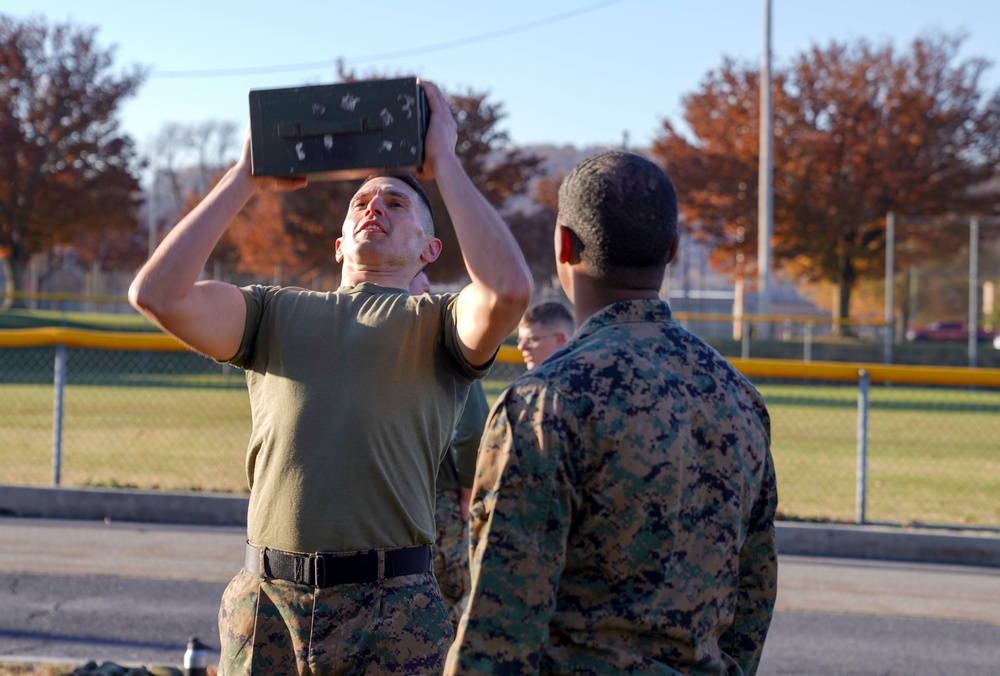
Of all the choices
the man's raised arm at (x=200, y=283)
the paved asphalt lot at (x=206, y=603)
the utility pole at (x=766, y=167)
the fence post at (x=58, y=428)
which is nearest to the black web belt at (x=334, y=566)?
the man's raised arm at (x=200, y=283)

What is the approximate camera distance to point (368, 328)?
3127 mm

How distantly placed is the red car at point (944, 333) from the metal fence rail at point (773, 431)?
12.9 m

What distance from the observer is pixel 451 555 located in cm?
471

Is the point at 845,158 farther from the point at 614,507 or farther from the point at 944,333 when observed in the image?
the point at 614,507

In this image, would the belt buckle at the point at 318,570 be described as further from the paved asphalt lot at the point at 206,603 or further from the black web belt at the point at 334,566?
the paved asphalt lot at the point at 206,603

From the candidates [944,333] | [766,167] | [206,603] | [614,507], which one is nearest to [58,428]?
[206,603]

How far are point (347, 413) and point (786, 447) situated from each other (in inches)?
483

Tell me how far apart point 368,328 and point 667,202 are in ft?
3.55

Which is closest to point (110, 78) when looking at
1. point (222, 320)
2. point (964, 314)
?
point (964, 314)

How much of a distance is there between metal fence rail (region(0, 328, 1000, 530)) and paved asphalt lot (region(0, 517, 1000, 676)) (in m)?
1.25

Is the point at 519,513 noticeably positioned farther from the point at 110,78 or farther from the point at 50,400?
the point at 110,78

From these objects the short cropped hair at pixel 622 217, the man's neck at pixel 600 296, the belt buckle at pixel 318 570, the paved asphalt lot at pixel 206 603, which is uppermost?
the short cropped hair at pixel 622 217

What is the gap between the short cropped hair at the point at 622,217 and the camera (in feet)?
7.59

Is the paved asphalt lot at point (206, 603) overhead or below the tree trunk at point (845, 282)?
below
